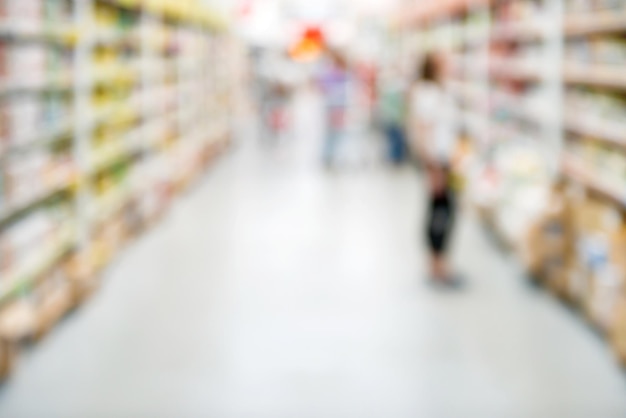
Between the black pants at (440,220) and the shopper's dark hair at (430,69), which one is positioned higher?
the shopper's dark hair at (430,69)

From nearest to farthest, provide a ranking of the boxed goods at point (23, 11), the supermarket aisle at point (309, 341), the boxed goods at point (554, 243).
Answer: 1. the supermarket aisle at point (309, 341)
2. the boxed goods at point (23, 11)
3. the boxed goods at point (554, 243)

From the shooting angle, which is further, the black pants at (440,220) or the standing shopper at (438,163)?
the black pants at (440,220)

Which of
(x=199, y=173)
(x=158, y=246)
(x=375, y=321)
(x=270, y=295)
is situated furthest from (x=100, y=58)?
(x=199, y=173)

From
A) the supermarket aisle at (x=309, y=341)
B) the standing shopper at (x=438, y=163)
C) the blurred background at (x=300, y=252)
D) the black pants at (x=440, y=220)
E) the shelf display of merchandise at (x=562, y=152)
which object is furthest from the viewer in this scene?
the black pants at (x=440, y=220)

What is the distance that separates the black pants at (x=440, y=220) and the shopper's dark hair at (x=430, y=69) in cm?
79

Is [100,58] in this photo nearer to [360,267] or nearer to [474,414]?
[360,267]

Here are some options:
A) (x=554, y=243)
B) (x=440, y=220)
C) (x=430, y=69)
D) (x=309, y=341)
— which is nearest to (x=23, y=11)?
(x=309, y=341)

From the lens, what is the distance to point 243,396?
3.78 meters

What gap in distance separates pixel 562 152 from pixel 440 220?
1051 millimetres

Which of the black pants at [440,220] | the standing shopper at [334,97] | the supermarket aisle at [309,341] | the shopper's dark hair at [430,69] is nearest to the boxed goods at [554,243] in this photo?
the supermarket aisle at [309,341]

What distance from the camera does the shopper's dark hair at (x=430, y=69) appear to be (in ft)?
18.8

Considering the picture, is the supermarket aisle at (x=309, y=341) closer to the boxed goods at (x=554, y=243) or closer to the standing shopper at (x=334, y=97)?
the boxed goods at (x=554, y=243)

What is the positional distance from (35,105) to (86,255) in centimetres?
116

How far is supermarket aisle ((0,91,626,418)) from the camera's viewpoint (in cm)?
371
